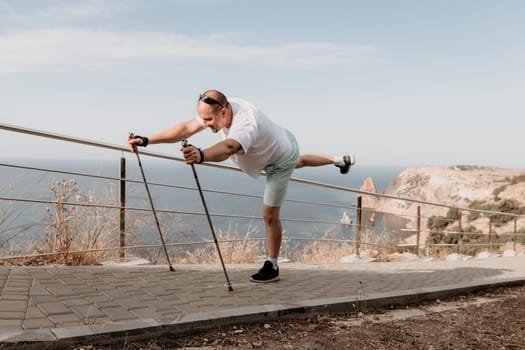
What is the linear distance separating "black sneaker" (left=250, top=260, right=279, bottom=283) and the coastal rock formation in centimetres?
4082

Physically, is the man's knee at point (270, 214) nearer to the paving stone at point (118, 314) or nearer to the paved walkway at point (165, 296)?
the paved walkway at point (165, 296)

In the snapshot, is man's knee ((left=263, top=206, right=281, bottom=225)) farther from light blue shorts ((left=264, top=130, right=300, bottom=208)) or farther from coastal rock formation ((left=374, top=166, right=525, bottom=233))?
coastal rock formation ((left=374, top=166, right=525, bottom=233))

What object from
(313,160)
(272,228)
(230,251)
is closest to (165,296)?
(272,228)

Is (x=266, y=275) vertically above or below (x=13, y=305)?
below

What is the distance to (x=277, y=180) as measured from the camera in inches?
186

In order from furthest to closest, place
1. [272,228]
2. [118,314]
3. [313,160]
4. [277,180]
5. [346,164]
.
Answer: [346,164] → [313,160] → [272,228] → [277,180] → [118,314]

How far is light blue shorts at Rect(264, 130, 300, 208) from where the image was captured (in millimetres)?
4715

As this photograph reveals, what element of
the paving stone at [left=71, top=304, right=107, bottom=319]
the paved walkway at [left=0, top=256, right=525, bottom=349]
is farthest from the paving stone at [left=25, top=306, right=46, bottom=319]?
the paving stone at [left=71, top=304, right=107, bottom=319]

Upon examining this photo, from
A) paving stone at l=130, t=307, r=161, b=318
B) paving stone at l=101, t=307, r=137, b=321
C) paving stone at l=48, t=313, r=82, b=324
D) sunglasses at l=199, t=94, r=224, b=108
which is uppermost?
sunglasses at l=199, t=94, r=224, b=108

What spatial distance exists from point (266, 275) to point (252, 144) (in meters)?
1.33

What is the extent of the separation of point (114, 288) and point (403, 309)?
7.91 feet

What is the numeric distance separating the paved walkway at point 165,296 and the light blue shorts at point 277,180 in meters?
0.78

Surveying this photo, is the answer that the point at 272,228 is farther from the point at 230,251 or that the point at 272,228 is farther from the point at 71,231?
the point at 230,251

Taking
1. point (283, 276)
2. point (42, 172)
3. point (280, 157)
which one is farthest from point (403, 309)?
point (42, 172)
